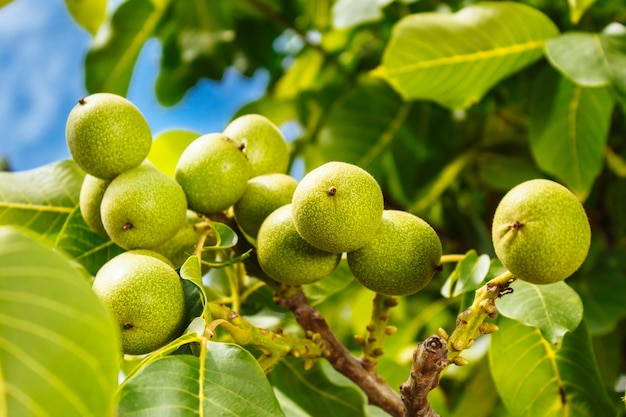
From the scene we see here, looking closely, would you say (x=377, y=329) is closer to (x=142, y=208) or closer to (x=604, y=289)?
(x=142, y=208)

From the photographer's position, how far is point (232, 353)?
85 centimetres

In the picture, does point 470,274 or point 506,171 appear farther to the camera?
point 506,171

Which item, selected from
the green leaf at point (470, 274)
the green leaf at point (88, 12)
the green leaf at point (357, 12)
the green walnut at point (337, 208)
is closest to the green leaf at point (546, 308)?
the green leaf at point (470, 274)

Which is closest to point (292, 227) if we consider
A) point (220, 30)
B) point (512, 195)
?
point (512, 195)

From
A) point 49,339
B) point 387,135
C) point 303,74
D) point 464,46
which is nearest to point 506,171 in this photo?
point 387,135

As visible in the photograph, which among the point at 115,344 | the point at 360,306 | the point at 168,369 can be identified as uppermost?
the point at 115,344

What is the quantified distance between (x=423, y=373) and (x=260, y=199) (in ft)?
1.32

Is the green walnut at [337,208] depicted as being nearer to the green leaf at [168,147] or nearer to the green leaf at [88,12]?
the green leaf at [168,147]

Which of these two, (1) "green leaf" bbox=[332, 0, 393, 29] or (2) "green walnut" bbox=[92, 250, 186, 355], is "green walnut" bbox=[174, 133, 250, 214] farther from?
→ (1) "green leaf" bbox=[332, 0, 393, 29]

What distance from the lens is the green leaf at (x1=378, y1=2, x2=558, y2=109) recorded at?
171cm

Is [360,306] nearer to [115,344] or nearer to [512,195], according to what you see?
[512,195]

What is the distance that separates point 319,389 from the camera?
49.0 inches

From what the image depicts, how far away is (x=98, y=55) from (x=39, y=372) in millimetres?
1933

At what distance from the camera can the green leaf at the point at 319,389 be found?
1213 millimetres
